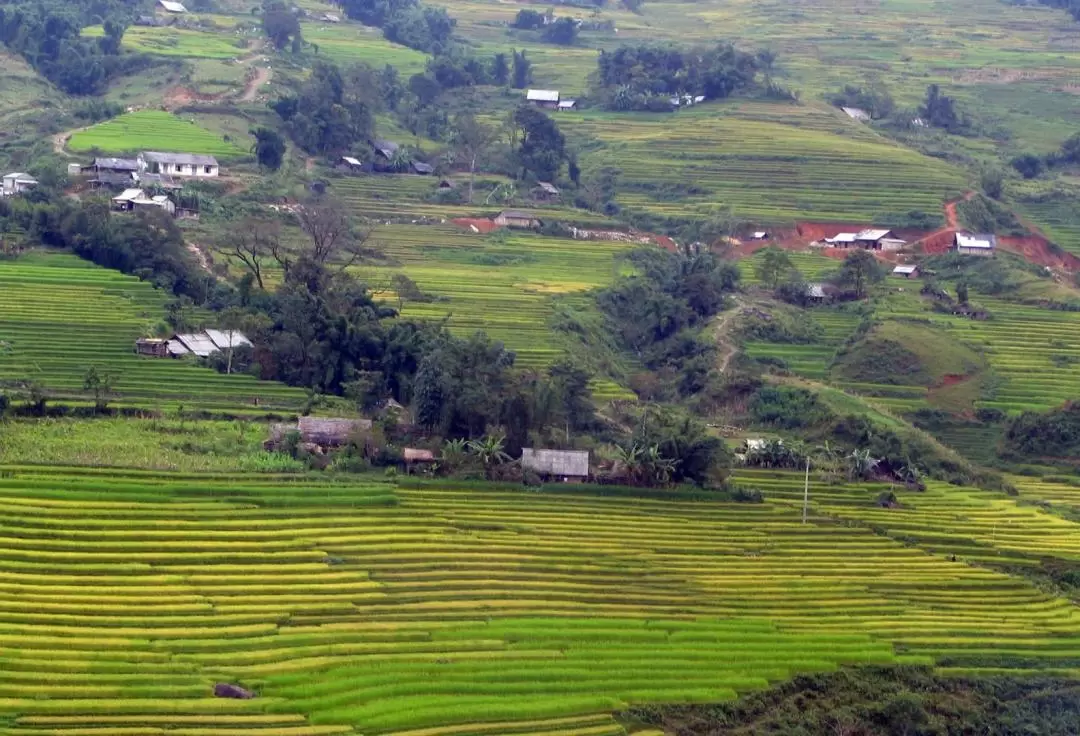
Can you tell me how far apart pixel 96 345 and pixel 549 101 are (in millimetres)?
50117

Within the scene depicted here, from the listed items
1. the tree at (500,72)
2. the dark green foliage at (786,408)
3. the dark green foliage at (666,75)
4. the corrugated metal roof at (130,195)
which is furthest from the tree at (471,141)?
the dark green foliage at (786,408)

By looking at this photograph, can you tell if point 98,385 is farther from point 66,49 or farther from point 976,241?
point 66,49

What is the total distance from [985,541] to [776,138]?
148 feet

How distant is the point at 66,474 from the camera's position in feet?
136

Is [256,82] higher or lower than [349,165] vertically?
higher

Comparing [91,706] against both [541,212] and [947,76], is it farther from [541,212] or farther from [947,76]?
[947,76]

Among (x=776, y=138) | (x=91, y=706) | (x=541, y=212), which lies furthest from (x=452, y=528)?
(x=776, y=138)

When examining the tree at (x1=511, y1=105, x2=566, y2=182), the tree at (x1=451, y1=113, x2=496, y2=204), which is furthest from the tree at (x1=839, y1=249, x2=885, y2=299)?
the tree at (x1=451, y1=113, x2=496, y2=204)

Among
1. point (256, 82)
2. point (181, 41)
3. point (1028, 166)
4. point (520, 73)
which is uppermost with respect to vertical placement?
point (181, 41)

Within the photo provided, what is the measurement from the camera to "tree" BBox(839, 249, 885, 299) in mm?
71438

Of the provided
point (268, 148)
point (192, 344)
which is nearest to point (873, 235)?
point (268, 148)

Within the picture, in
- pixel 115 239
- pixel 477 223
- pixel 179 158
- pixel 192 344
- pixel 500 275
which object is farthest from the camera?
pixel 477 223

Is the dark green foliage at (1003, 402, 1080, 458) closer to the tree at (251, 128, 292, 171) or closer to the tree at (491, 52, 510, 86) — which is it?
the tree at (251, 128, 292, 171)

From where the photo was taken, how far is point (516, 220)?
79438mm
